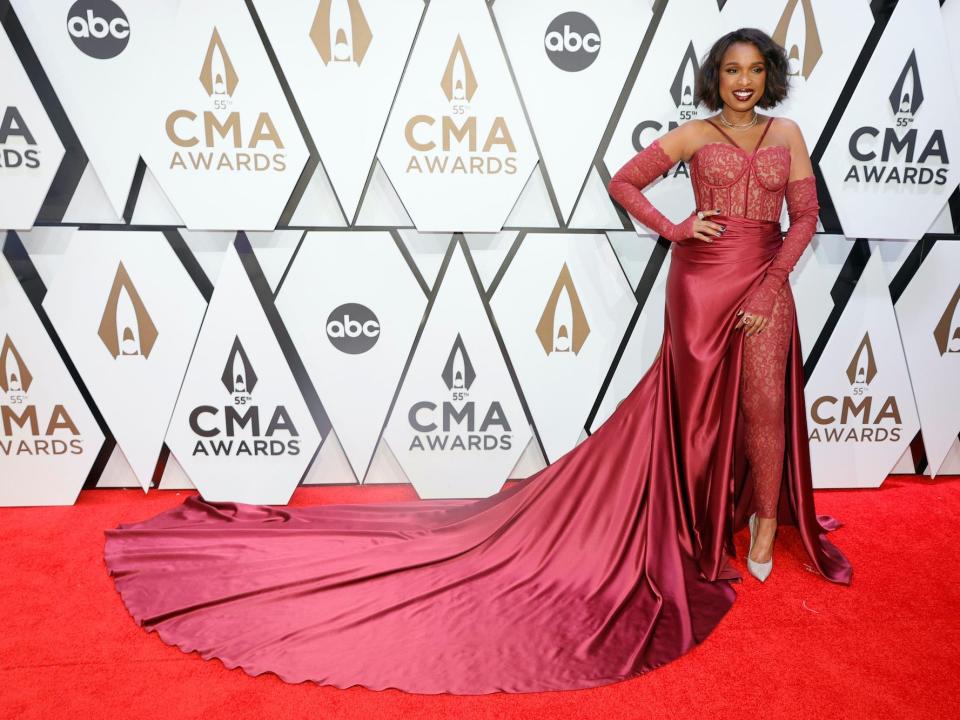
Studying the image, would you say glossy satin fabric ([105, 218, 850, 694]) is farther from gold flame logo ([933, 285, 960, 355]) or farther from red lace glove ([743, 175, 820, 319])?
gold flame logo ([933, 285, 960, 355])

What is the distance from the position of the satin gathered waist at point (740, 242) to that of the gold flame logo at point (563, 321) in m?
0.60

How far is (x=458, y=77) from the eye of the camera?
7.83 ft

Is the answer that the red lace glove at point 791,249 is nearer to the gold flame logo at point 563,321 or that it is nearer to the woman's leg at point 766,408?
the woman's leg at point 766,408

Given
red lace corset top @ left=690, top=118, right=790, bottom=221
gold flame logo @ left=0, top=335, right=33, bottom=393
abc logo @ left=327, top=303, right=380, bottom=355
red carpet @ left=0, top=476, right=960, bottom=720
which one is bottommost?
red carpet @ left=0, top=476, right=960, bottom=720

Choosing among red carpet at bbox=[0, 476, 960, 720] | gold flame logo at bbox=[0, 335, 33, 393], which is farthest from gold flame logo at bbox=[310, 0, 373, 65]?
red carpet at bbox=[0, 476, 960, 720]

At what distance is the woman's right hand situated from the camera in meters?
2.06

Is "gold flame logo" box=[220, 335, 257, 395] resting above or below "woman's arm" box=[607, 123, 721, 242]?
below

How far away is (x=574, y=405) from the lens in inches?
107

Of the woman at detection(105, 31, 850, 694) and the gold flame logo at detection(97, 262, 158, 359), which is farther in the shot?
the gold flame logo at detection(97, 262, 158, 359)

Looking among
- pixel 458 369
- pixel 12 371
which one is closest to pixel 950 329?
pixel 458 369

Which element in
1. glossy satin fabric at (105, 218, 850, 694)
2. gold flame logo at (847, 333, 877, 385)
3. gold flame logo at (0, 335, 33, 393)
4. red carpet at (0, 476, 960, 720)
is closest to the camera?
red carpet at (0, 476, 960, 720)

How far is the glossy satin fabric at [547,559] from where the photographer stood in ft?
5.84

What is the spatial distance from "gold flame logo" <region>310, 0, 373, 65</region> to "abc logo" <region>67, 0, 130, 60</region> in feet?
2.14

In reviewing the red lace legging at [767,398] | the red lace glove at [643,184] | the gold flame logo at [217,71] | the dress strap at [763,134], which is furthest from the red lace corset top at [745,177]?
the gold flame logo at [217,71]
